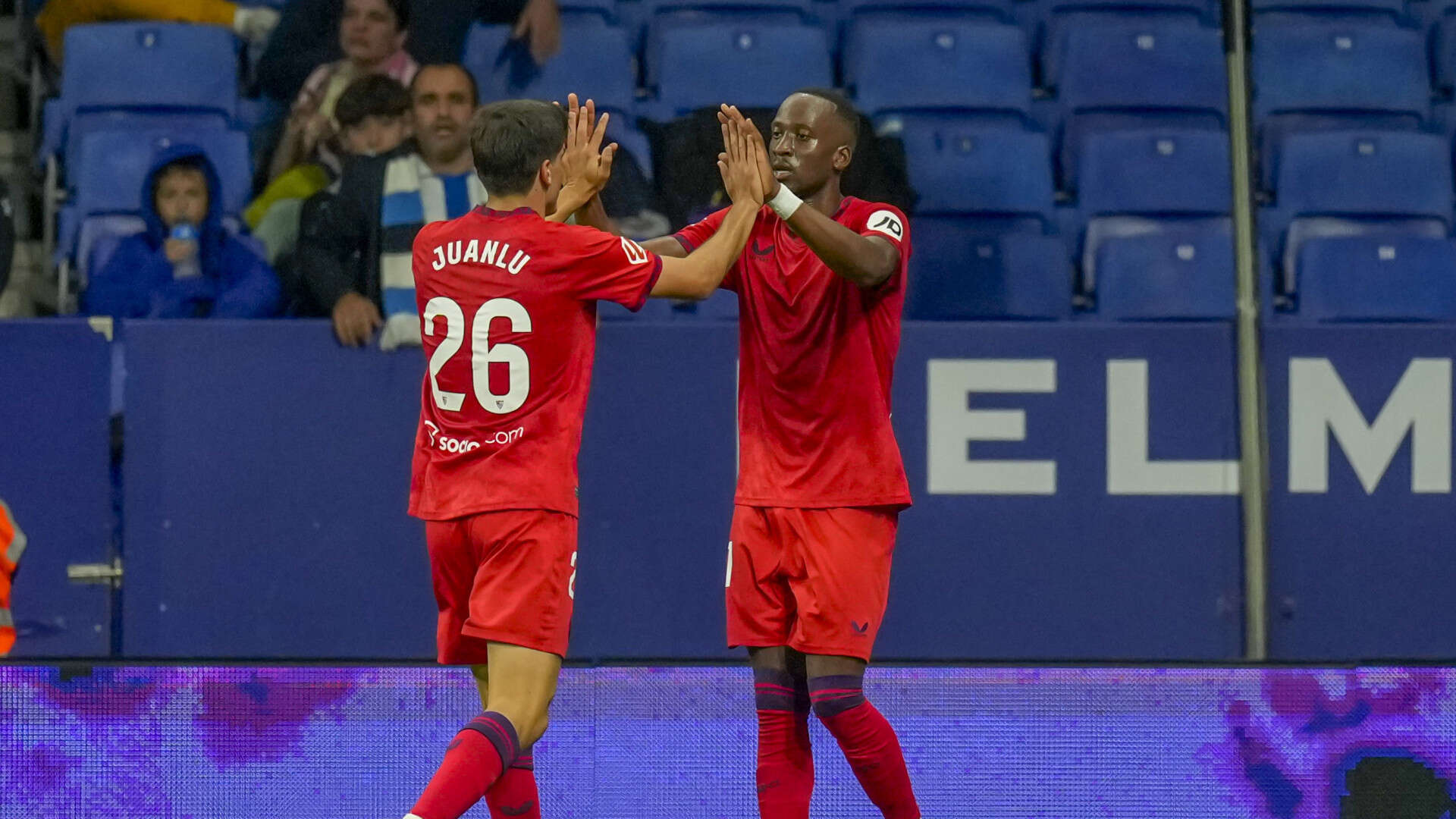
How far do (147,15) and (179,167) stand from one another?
134 centimetres

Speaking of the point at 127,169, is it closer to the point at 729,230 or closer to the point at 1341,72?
the point at 729,230

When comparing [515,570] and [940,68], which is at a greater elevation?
[940,68]

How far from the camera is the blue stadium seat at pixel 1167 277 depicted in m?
6.38

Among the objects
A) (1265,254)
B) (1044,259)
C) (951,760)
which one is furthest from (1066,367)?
(951,760)

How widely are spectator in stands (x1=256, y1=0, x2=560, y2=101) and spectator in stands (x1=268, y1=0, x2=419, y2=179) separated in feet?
0.22

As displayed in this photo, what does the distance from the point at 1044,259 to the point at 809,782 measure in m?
2.94

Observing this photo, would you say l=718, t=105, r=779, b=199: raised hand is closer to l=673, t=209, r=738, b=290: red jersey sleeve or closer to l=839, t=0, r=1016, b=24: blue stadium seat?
l=673, t=209, r=738, b=290: red jersey sleeve

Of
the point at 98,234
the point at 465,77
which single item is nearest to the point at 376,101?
the point at 465,77

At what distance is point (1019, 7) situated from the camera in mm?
7750

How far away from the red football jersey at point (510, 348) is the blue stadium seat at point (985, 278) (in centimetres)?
271

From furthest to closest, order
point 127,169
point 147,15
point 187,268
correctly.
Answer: point 147,15 < point 127,169 < point 187,268

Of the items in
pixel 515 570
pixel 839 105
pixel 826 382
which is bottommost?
pixel 515 570

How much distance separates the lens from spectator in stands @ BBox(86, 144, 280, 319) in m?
6.19

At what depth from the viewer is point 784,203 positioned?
3820mm
